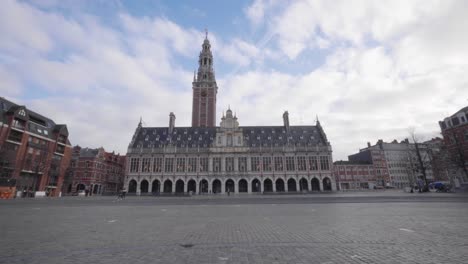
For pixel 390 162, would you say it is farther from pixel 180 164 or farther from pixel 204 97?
pixel 180 164

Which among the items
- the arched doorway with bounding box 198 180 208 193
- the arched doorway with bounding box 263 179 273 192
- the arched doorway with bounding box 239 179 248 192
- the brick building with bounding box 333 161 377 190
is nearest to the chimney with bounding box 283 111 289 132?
the arched doorway with bounding box 263 179 273 192

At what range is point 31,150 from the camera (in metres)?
43.8

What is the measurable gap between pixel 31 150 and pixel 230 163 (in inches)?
1590

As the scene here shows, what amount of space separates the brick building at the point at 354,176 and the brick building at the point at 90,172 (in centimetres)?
6839

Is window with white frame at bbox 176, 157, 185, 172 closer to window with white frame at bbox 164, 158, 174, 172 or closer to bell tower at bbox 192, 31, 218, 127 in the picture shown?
window with white frame at bbox 164, 158, 174, 172

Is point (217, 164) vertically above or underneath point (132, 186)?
above

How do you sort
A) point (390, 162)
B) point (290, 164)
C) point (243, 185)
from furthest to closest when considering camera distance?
point (390, 162)
point (290, 164)
point (243, 185)

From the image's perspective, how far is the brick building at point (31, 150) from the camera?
3925 centimetres

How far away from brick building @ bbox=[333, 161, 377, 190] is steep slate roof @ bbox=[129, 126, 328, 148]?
2155 centimetres

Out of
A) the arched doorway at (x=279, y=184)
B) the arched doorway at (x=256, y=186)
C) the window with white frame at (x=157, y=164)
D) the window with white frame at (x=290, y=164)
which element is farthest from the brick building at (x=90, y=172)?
the window with white frame at (x=290, y=164)

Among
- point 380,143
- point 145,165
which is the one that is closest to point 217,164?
point 145,165

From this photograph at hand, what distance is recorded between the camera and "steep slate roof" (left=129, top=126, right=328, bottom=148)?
57344 mm

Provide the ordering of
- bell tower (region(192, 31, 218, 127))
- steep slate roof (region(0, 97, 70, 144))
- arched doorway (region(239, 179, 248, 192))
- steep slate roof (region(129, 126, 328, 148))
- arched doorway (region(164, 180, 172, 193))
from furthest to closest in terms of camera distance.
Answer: bell tower (region(192, 31, 218, 127)), steep slate roof (region(129, 126, 328, 148)), arched doorway (region(164, 180, 172, 193)), arched doorway (region(239, 179, 248, 192)), steep slate roof (region(0, 97, 70, 144))

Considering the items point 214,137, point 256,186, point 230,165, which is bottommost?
point 256,186
